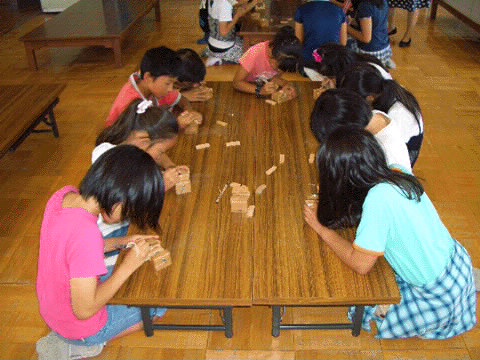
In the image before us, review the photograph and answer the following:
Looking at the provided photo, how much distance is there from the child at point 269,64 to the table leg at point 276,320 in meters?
1.50

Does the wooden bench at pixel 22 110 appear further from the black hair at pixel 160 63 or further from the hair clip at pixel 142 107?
the hair clip at pixel 142 107

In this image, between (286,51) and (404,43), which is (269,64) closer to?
(286,51)

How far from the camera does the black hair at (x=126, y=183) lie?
1742 millimetres

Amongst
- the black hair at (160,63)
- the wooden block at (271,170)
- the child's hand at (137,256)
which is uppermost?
the black hair at (160,63)

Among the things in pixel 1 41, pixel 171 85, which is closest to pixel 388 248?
pixel 171 85

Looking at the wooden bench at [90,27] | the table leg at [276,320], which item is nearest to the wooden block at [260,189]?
the table leg at [276,320]

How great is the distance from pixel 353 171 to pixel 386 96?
1067 mm

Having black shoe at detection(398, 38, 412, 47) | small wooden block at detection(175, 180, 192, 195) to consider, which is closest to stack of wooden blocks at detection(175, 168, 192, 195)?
small wooden block at detection(175, 180, 192, 195)

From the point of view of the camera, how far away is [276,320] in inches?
89.4

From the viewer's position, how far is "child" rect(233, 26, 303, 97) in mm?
3137

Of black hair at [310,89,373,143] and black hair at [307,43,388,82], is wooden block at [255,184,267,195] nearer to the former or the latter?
black hair at [310,89,373,143]

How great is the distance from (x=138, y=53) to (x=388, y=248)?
5.08 metres

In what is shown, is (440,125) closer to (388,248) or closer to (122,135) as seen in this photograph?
(388,248)

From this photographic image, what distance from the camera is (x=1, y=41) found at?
6840 mm
